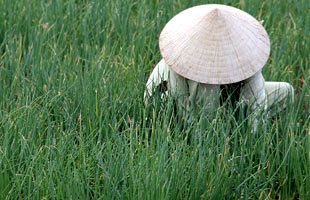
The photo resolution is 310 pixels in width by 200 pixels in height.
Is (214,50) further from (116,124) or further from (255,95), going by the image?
(116,124)

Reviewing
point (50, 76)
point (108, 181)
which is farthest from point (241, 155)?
Result: point (50, 76)

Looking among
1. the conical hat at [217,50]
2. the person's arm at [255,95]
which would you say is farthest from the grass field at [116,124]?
the conical hat at [217,50]

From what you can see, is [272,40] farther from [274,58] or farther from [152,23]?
[152,23]

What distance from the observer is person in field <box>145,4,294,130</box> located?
253 centimetres

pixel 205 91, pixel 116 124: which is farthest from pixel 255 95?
pixel 116 124

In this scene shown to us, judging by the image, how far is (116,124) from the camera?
2691mm

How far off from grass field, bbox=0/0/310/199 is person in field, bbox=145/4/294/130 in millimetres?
125

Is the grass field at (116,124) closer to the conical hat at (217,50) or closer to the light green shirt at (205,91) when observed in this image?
the light green shirt at (205,91)

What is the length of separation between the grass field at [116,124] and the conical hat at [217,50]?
0.53 feet

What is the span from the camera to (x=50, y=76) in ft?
9.84

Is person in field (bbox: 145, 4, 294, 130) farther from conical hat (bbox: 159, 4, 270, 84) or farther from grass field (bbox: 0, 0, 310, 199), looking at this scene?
grass field (bbox: 0, 0, 310, 199)

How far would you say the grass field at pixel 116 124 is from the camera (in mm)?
2410

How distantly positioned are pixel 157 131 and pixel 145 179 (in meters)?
0.33

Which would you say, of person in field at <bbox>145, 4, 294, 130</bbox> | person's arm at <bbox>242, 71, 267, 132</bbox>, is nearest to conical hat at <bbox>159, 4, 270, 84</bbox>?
person in field at <bbox>145, 4, 294, 130</bbox>
